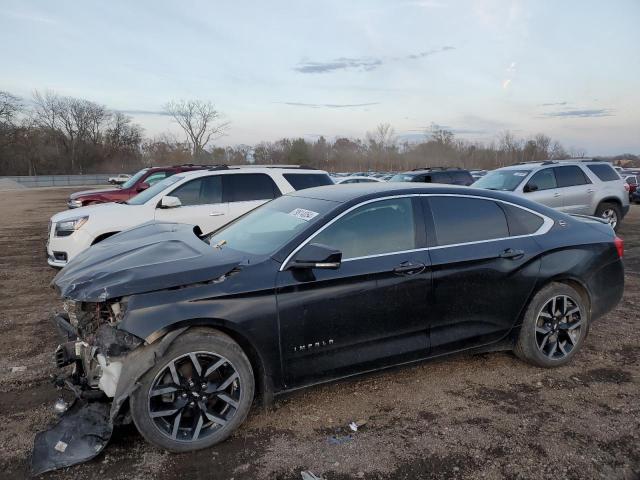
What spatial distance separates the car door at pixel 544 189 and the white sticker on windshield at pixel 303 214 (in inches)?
300

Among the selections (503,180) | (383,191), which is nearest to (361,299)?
(383,191)

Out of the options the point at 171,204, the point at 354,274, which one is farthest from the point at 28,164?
the point at 354,274

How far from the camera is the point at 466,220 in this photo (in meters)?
3.84

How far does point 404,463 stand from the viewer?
2814 millimetres

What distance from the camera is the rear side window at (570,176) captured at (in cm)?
1027

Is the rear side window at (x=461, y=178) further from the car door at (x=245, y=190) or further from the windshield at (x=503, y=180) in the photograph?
the car door at (x=245, y=190)

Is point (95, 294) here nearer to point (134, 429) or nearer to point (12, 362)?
point (134, 429)

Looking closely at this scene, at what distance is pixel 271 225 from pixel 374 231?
33.7 inches

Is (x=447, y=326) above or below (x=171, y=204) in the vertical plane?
below

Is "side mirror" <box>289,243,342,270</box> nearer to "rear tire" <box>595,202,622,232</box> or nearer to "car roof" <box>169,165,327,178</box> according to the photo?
"car roof" <box>169,165,327,178</box>

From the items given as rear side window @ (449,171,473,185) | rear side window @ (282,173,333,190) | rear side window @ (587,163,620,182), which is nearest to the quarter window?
rear side window @ (282,173,333,190)

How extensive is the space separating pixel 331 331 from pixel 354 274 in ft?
1.43

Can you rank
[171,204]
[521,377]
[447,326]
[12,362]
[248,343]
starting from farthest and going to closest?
[171,204] < [12,362] < [521,377] < [447,326] < [248,343]

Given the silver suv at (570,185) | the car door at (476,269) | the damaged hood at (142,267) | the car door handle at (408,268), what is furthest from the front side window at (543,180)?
the damaged hood at (142,267)
